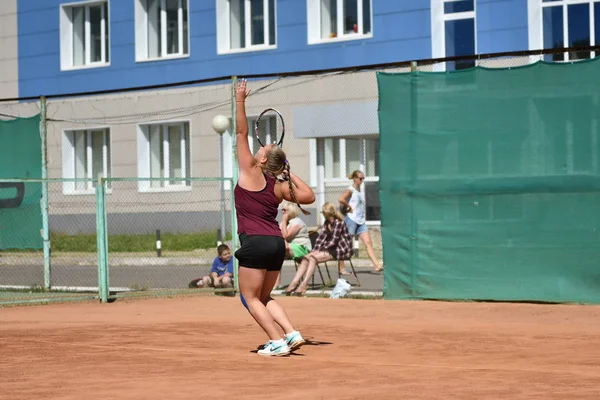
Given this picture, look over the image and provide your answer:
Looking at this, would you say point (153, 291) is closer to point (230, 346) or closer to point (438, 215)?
point (438, 215)

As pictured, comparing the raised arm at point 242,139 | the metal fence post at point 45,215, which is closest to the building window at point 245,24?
the metal fence post at point 45,215

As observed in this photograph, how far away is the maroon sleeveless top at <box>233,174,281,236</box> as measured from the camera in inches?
375

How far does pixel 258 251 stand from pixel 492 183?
4.99 m

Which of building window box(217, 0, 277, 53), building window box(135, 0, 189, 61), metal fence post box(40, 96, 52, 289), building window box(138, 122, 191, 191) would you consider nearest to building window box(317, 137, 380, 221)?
building window box(217, 0, 277, 53)

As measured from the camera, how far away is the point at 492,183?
44.8 feet

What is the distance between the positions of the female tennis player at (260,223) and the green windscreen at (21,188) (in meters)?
8.09

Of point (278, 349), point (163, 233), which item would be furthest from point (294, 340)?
point (163, 233)

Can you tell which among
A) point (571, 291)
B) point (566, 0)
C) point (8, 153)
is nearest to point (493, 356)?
point (571, 291)

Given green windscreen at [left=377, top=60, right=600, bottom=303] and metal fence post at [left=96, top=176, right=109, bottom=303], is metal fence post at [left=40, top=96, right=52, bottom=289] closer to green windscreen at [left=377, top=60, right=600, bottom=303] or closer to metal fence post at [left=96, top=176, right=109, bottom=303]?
metal fence post at [left=96, top=176, right=109, bottom=303]

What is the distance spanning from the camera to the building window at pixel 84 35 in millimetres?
30438

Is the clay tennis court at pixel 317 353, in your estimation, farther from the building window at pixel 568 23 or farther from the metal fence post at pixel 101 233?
the building window at pixel 568 23

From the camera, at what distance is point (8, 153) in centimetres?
1784

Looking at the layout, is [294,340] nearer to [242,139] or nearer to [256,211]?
[256,211]

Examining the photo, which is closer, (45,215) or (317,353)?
(317,353)
